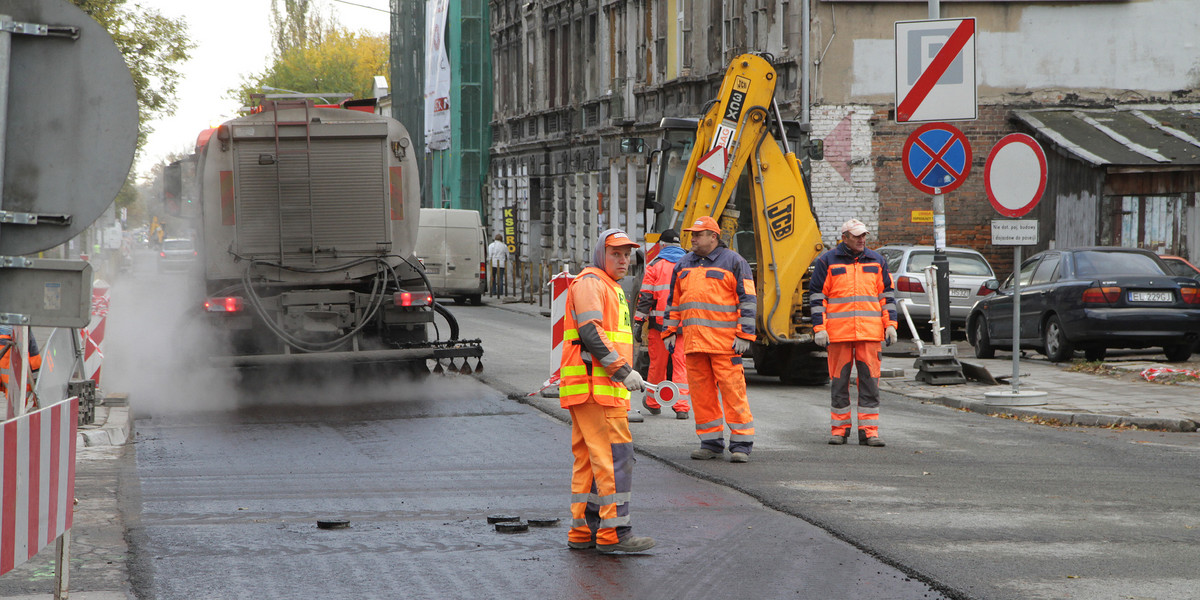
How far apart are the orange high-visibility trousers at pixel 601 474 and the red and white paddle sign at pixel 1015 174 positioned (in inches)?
300

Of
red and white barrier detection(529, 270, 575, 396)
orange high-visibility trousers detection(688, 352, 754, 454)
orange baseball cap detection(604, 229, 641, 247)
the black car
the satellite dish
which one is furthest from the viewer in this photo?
the black car

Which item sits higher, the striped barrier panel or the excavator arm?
the excavator arm

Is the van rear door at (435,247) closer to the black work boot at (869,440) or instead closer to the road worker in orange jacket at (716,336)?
the black work boot at (869,440)

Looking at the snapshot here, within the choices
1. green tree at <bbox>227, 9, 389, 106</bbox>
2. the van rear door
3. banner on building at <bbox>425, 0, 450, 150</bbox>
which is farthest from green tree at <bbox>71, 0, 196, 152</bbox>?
green tree at <bbox>227, 9, 389, 106</bbox>

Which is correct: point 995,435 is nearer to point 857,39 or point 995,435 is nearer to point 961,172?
point 961,172

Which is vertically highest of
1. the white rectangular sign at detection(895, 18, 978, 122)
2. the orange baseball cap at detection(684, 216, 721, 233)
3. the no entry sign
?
the white rectangular sign at detection(895, 18, 978, 122)

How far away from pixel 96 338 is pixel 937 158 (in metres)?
8.51

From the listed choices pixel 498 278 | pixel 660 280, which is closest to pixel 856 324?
pixel 660 280

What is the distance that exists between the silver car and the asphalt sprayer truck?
961 centimetres

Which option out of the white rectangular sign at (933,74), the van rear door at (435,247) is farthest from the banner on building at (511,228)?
the white rectangular sign at (933,74)

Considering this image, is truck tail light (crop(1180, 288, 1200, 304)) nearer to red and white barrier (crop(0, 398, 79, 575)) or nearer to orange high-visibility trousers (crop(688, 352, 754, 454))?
orange high-visibility trousers (crop(688, 352, 754, 454))

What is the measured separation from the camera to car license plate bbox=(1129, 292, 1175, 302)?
16938 millimetres

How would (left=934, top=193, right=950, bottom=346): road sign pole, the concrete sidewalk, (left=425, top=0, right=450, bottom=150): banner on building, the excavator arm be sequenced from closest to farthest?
the concrete sidewalk < the excavator arm < (left=934, top=193, right=950, bottom=346): road sign pole < (left=425, top=0, right=450, bottom=150): banner on building

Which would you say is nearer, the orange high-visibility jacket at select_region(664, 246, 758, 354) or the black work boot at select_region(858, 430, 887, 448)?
the orange high-visibility jacket at select_region(664, 246, 758, 354)
